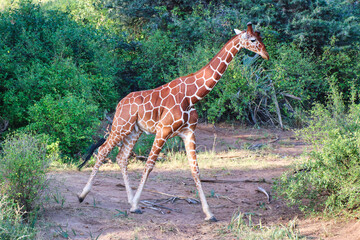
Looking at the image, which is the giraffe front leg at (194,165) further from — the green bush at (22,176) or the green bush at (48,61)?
the green bush at (48,61)

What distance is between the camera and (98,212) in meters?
6.21

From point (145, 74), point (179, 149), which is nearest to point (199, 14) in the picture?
point (145, 74)

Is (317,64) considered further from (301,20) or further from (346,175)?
(346,175)

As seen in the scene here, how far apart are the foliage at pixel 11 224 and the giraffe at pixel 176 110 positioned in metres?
1.26

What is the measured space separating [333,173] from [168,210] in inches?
103

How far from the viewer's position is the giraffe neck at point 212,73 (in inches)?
253

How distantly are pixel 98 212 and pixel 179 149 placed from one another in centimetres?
553

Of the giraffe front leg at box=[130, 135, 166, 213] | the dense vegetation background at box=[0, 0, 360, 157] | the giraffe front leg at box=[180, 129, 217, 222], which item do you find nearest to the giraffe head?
the giraffe front leg at box=[180, 129, 217, 222]

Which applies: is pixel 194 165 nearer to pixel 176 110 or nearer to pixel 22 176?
pixel 176 110

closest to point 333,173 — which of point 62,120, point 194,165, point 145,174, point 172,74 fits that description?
point 194,165

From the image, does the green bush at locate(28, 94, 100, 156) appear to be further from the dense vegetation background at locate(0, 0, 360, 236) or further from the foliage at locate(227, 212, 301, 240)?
the foliage at locate(227, 212, 301, 240)

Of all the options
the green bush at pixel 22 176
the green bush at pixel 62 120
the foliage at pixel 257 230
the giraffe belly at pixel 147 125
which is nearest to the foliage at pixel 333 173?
the foliage at pixel 257 230

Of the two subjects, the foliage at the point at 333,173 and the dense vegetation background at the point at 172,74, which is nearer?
the foliage at the point at 333,173

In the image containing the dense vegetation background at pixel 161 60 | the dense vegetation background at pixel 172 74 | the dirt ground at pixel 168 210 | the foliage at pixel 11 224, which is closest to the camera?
the foliage at pixel 11 224
